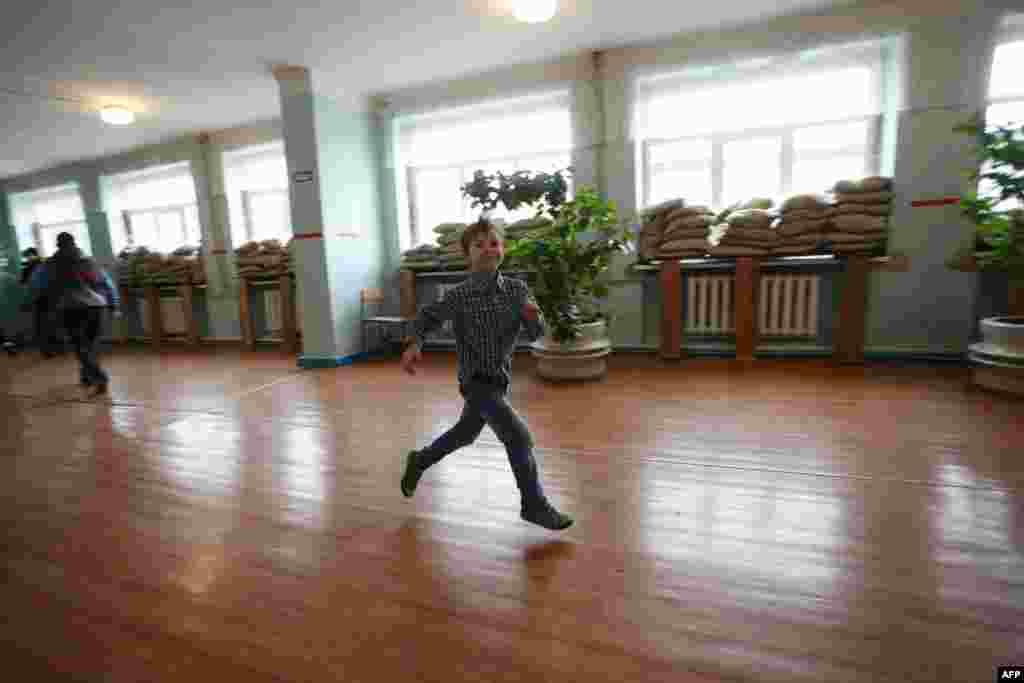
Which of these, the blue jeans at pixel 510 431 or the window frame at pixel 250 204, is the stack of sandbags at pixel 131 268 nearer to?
the window frame at pixel 250 204

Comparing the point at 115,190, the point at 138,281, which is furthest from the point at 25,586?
the point at 115,190

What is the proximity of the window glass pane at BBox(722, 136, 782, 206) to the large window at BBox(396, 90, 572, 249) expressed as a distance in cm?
158

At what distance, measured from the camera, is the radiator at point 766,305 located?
4617 millimetres

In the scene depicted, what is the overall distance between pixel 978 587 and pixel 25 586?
2.96 metres

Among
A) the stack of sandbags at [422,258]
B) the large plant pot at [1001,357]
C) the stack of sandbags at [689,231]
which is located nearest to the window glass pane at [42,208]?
the stack of sandbags at [422,258]

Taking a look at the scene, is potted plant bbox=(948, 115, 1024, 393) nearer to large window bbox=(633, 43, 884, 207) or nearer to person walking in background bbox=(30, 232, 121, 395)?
large window bbox=(633, 43, 884, 207)

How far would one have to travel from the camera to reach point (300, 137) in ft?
17.3

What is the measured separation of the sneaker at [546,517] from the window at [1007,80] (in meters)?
4.42

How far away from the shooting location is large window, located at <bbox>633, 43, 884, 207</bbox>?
4.52 metres

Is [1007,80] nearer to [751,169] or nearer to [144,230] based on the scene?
[751,169]

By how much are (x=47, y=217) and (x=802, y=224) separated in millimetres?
11781

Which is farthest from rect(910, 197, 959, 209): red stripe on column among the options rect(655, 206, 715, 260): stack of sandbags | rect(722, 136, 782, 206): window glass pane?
rect(655, 206, 715, 260): stack of sandbags

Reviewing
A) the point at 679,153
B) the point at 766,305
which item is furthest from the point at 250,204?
the point at 766,305

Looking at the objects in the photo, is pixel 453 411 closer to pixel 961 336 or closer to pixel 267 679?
pixel 267 679
